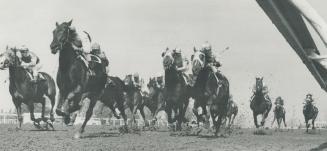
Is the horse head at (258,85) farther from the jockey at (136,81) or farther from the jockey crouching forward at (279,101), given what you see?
the jockey crouching forward at (279,101)

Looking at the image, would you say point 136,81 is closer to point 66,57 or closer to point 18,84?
point 18,84

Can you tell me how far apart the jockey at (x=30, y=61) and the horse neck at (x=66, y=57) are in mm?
6787

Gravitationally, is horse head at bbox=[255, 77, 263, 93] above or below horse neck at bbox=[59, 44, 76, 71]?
above

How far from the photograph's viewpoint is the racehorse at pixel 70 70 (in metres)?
12.8

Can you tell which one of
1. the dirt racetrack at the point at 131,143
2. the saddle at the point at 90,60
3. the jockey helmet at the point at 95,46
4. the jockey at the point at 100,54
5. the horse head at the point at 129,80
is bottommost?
the dirt racetrack at the point at 131,143

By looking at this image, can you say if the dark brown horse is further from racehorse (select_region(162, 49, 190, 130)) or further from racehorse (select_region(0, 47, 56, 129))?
racehorse (select_region(0, 47, 56, 129))

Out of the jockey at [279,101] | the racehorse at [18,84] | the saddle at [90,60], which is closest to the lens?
the saddle at [90,60]

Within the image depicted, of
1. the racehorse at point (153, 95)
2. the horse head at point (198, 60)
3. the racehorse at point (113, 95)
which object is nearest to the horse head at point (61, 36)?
the horse head at point (198, 60)

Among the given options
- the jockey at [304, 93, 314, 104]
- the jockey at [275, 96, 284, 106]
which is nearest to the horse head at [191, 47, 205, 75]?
the jockey at [304, 93, 314, 104]

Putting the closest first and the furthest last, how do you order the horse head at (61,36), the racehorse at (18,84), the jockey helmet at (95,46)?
the horse head at (61,36)
the jockey helmet at (95,46)
the racehorse at (18,84)

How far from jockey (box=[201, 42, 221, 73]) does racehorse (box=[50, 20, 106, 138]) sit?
146 inches

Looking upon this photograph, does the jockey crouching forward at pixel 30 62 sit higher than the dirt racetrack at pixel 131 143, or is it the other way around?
the jockey crouching forward at pixel 30 62

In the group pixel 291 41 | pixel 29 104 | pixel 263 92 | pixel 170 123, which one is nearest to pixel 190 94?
pixel 170 123

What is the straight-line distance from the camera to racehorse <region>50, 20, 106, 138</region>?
12789 millimetres
